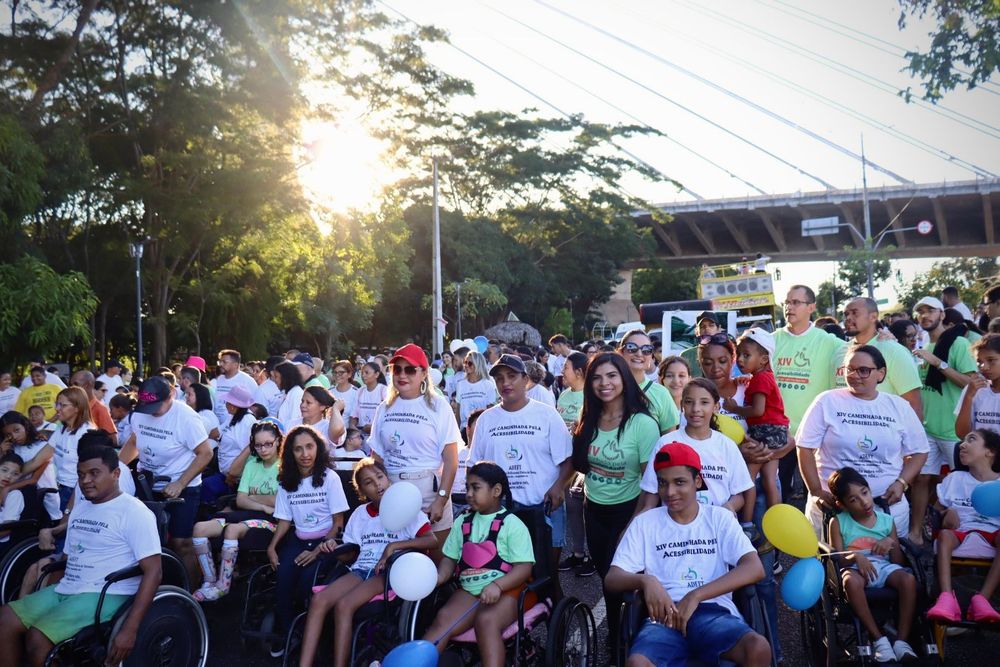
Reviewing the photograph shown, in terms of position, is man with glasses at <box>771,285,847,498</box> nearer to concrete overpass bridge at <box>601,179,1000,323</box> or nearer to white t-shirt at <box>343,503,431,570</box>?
white t-shirt at <box>343,503,431,570</box>

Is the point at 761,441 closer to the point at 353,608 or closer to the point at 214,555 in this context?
the point at 353,608

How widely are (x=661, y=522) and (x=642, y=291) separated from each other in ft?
240

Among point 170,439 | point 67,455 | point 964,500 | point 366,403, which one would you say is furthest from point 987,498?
point 67,455

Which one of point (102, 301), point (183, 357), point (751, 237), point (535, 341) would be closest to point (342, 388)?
point (102, 301)

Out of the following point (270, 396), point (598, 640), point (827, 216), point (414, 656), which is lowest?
point (598, 640)

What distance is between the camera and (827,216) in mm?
43781

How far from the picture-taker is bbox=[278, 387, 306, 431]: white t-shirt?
755 centimetres

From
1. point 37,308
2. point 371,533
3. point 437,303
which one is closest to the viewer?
point 371,533

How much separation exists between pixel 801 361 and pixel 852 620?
2229mm

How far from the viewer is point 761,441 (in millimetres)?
5105

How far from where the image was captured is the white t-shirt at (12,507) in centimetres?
636

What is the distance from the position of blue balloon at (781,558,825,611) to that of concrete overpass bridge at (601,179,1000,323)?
3588 centimetres

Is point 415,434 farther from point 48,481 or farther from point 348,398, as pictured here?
point 348,398

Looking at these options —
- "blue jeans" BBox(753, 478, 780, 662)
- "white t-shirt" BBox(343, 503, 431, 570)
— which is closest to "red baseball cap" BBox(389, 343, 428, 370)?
"white t-shirt" BBox(343, 503, 431, 570)
